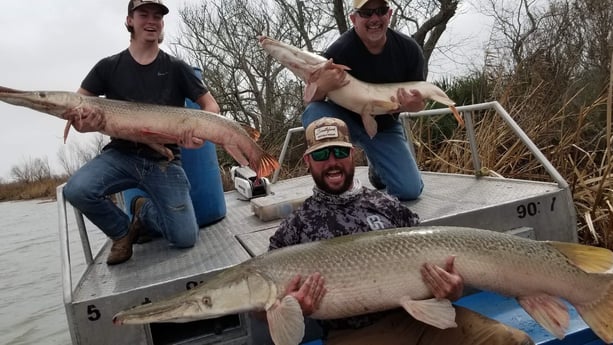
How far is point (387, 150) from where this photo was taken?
473cm

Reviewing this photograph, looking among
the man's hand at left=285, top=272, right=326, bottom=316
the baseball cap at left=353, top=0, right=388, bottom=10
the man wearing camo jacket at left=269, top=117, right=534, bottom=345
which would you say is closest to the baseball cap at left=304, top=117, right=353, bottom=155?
the man wearing camo jacket at left=269, top=117, right=534, bottom=345

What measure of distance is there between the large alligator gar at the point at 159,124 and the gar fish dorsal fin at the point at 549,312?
6.87 ft

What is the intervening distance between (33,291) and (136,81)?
6.29 meters

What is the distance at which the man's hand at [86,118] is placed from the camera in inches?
135

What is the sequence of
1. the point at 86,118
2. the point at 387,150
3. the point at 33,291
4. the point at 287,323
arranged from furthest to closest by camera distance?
the point at 33,291
the point at 387,150
the point at 86,118
the point at 287,323

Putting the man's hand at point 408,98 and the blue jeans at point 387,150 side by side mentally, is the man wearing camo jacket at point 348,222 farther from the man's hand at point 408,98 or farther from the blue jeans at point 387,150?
the blue jeans at point 387,150

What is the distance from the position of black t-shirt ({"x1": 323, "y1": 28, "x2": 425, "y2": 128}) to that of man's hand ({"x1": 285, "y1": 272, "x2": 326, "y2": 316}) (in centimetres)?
267

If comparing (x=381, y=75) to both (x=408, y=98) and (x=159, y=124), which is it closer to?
(x=408, y=98)

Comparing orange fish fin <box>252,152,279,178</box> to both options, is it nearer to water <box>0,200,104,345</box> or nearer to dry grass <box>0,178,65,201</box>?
water <box>0,200,104,345</box>

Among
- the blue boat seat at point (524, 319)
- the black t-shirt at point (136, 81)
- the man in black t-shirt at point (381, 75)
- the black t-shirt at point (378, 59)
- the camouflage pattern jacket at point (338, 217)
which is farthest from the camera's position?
the black t-shirt at point (378, 59)

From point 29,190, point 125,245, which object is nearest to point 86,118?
point 125,245

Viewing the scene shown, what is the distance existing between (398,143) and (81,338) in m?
3.24

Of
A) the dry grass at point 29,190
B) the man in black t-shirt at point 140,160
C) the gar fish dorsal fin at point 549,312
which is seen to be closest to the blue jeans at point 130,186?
the man in black t-shirt at point 140,160

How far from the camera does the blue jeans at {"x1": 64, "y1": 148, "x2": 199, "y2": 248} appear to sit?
11.6 ft
